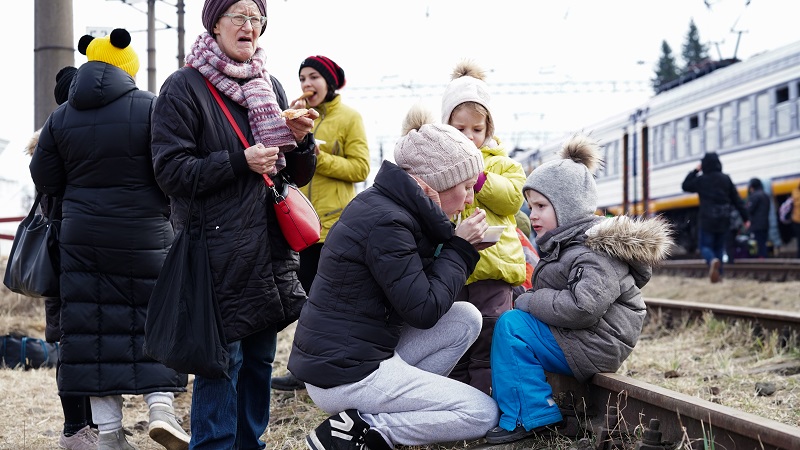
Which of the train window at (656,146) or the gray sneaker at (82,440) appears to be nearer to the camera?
the gray sneaker at (82,440)

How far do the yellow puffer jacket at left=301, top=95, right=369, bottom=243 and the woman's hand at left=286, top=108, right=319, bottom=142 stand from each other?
1.68 m

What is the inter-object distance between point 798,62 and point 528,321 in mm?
14264

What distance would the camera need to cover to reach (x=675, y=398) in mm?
3480

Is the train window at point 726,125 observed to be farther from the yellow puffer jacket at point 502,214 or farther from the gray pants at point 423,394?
the gray pants at point 423,394

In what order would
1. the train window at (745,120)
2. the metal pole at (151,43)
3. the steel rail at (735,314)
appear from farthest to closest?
the train window at (745,120) < the metal pole at (151,43) < the steel rail at (735,314)

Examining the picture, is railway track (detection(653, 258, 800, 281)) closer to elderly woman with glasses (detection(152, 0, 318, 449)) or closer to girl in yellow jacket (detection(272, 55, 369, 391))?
girl in yellow jacket (detection(272, 55, 369, 391))

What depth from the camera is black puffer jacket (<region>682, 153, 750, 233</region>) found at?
13.2 m

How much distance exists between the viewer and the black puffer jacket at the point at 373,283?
332 centimetres

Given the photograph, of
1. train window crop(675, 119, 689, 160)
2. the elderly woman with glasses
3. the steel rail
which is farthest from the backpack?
the elderly woman with glasses

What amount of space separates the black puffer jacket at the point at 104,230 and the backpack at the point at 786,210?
15223mm

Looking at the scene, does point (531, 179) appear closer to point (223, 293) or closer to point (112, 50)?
point (223, 293)

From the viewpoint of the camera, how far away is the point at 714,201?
1315 cm

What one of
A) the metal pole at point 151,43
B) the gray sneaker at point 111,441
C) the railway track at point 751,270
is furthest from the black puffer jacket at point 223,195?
the metal pole at point 151,43

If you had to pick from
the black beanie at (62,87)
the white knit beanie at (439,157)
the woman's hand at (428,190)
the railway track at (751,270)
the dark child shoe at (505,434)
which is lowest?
the railway track at (751,270)
